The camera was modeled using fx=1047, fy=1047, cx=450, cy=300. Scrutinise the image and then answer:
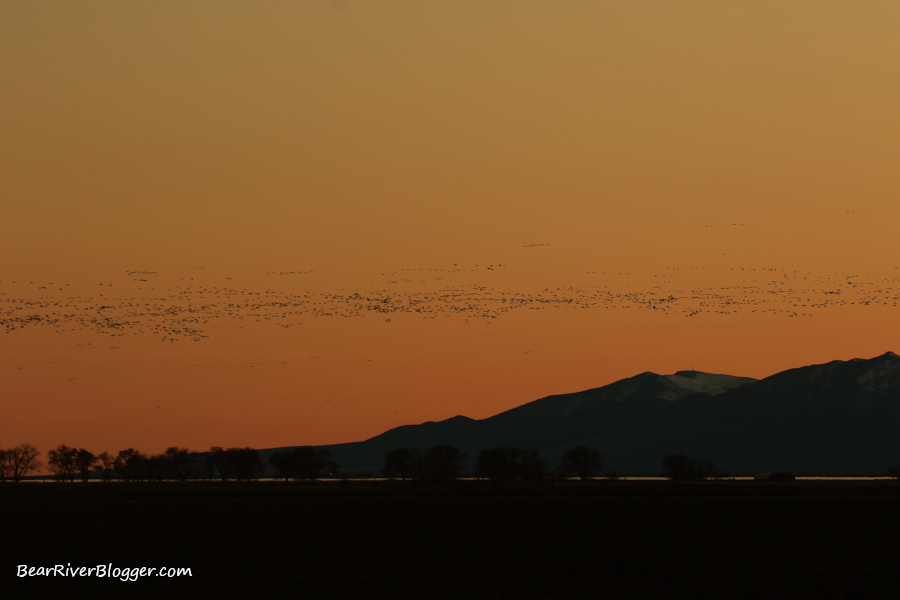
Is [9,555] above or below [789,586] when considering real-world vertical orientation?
above

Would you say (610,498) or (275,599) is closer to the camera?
(275,599)

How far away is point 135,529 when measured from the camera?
74375 mm

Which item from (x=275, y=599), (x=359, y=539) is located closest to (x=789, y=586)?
(x=275, y=599)

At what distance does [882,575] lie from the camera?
46000mm

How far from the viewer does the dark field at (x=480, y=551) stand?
44.5 metres

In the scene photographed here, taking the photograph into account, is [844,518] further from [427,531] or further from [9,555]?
[9,555]

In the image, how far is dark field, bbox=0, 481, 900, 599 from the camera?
1751 inches

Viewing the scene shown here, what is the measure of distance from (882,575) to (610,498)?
64947mm

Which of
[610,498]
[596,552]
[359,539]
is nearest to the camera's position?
[596,552]

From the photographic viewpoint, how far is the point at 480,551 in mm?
57500

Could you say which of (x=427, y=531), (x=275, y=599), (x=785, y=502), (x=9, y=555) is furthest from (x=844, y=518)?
(x=9, y=555)

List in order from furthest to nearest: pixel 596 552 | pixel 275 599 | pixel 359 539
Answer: pixel 359 539, pixel 596 552, pixel 275 599

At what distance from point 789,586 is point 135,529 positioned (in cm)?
4782

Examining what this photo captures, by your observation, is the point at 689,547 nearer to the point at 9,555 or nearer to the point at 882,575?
the point at 882,575
